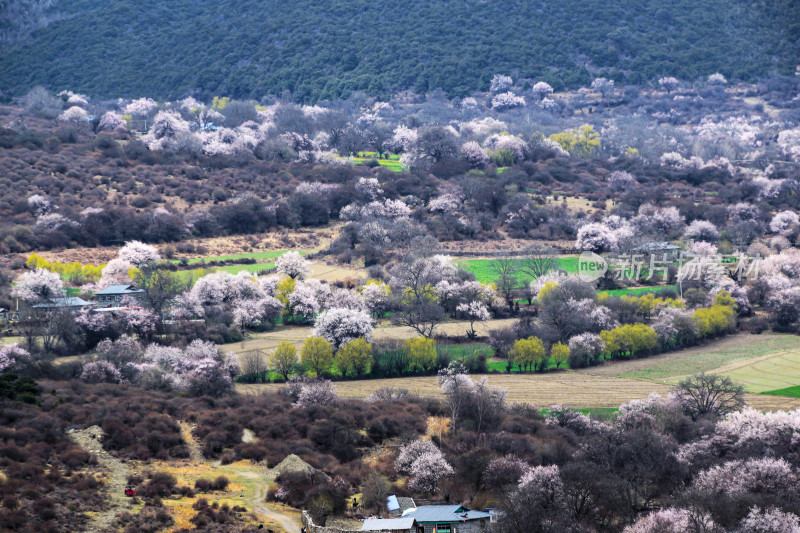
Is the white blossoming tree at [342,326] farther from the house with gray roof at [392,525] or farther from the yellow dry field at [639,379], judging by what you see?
the house with gray roof at [392,525]

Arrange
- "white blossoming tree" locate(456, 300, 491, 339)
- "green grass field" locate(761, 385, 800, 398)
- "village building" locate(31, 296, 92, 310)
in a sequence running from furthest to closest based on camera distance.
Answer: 1. "white blossoming tree" locate(456, 300, 491, 339)
2. "village building" locate(31, 296, 92, 310)
3. "green grass field" locate(761, 385, 800, 398)

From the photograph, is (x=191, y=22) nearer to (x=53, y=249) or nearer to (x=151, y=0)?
(x=151, y=0)

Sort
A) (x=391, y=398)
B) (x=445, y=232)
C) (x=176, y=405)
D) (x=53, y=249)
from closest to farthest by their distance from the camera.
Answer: (x=176, y=405) → (x=391, y=398) → (x=53, y=249) → (x=445, y=232)

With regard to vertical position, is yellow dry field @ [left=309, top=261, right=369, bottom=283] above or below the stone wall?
above

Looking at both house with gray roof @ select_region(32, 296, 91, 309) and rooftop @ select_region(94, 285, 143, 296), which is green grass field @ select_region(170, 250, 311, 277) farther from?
house with gray roof @ select_region(32, 296, 91, 309)

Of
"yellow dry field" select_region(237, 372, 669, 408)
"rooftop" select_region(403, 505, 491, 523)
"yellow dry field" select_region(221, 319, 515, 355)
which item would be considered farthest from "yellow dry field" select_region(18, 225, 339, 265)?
"rooftop" select_region(403, 505, 491, 523)

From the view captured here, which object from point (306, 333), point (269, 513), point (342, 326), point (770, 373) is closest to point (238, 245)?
point (306, 333)

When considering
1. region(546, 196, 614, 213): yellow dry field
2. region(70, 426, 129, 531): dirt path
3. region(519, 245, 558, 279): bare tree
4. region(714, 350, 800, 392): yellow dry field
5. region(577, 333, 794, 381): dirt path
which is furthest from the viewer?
region(546, 196, 614, 213): yellow dry field

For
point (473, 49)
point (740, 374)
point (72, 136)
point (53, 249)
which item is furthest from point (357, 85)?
point (740, 374)
